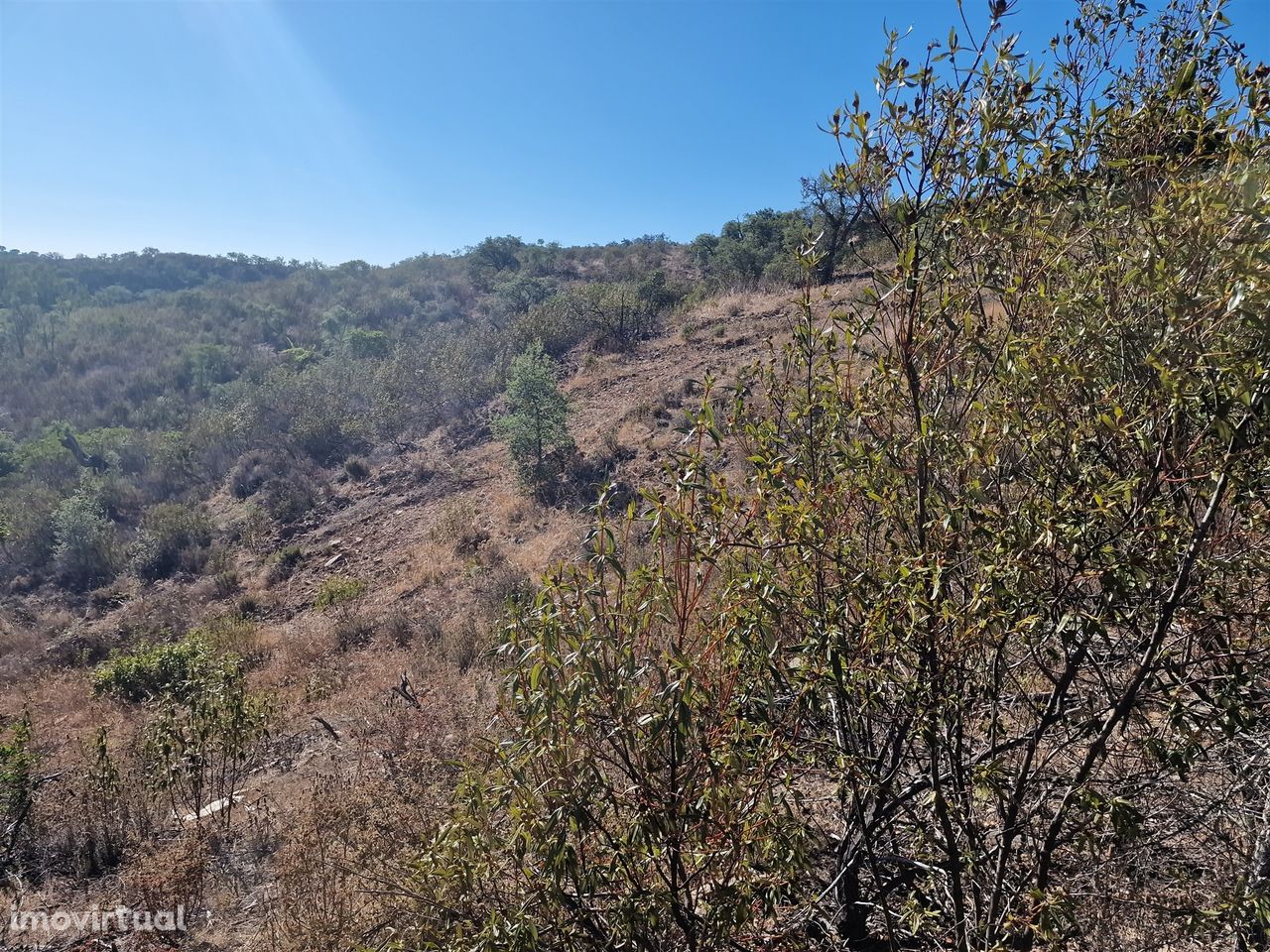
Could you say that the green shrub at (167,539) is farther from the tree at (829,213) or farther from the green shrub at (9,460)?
the tree at (829,213)

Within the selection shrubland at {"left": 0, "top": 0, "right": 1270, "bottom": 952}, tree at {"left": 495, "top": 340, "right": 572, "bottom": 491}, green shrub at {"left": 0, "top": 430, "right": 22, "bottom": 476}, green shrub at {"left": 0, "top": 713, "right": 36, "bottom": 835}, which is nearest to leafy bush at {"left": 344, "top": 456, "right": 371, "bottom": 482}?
tree at {"left": 495, "top": 340, "right": 572, "bottom": 491}

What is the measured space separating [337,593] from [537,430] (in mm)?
4222

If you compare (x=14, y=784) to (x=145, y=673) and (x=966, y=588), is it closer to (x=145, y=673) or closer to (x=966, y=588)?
(x=145, y=673)

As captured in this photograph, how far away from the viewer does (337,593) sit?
32.4ft

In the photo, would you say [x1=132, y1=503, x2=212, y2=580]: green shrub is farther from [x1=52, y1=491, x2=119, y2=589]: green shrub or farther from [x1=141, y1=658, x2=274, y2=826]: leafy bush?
[x1=141, y1=658, x2=274, y2=826]: leafy bush

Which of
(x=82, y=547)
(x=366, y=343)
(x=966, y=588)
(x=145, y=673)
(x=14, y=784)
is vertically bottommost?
(x=145, y=673)

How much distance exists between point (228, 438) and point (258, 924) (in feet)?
49.2

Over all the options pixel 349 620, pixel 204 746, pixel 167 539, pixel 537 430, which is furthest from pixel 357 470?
pixel 204 746

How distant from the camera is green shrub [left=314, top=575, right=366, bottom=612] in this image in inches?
383

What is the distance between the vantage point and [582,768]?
150cm

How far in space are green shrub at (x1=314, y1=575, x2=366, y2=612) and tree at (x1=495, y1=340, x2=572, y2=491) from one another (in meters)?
3.25

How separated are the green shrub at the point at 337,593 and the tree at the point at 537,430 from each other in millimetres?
3252

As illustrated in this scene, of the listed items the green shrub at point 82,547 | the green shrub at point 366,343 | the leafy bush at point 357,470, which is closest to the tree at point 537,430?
the leafy bush at point 357,470

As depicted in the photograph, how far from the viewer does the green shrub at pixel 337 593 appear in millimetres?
9738
